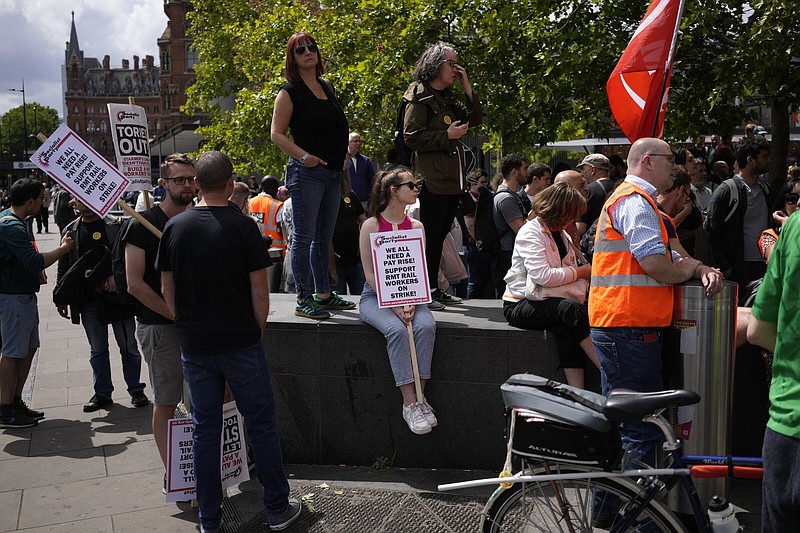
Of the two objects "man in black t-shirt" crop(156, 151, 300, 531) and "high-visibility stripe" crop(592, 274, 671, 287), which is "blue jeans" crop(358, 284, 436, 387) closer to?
"man in black t-shirt" crop(156, 151, 300, 531)

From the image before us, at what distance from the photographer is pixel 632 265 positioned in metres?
4.52

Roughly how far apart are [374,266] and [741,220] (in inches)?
163

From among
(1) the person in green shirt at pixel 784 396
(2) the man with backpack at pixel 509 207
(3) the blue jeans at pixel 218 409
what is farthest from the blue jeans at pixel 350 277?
(1) the person in green shirt at pixel 784 396

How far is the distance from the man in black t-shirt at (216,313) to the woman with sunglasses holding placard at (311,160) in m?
1.33

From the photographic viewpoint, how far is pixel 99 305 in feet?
26.4

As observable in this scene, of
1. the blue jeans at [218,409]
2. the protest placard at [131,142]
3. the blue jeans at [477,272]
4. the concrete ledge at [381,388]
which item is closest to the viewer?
the blue jeans at [218,409]

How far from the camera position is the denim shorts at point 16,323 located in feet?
24.6

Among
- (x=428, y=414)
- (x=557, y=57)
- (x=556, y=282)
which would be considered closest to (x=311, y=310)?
(x=428, y=414)

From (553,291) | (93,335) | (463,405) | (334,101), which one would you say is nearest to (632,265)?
(553,291)

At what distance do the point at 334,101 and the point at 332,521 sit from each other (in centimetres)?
303

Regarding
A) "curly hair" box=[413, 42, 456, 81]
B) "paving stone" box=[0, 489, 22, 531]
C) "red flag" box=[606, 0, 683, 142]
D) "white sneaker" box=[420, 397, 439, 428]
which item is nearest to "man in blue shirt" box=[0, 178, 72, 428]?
"paving stone" box=[0, 489, 22, 531]

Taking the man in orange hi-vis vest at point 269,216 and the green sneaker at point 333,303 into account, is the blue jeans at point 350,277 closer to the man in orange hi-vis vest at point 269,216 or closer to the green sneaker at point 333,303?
the man in orange hi-vis vest at point 269,216

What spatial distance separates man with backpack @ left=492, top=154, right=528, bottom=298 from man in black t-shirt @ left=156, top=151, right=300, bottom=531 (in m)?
3.35

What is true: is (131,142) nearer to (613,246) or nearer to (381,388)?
(381,388)
